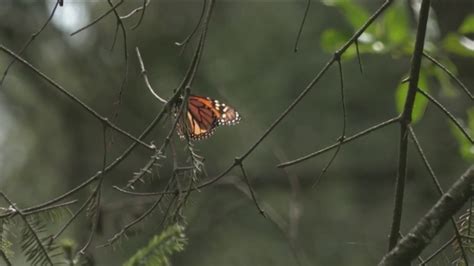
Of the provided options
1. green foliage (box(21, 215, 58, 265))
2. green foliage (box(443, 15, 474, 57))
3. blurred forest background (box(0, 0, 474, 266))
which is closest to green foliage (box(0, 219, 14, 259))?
green foliage (box(21, 215, 58, 265))

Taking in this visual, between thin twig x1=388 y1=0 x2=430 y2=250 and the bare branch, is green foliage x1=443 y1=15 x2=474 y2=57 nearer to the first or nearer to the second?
thin twig x1=388 y1=0 x2=430 y2=250

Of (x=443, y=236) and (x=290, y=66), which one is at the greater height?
(x=290, y=66)

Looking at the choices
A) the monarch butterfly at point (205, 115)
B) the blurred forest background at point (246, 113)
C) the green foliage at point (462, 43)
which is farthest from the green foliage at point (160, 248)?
the blurred forest background at point (246, 113)

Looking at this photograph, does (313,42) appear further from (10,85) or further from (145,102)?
(10,85)

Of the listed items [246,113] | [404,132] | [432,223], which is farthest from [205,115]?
[246,113]

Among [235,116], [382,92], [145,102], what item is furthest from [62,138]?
[235,116]

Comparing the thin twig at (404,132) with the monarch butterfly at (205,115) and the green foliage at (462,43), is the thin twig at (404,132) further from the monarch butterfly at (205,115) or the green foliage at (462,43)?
the green foliage at (462,43)

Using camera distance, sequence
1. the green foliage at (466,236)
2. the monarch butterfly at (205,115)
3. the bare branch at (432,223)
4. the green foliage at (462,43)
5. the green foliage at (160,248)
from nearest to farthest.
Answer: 1. the green foliage at (160,248)
2. the bare branch at (432,223)
3. the green foliage at (466,236)
4. the monarch butterfly at (205,115)
5. the green foliage at (462,43)

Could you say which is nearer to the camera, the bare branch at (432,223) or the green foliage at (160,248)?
the green foliage at (160,248)
